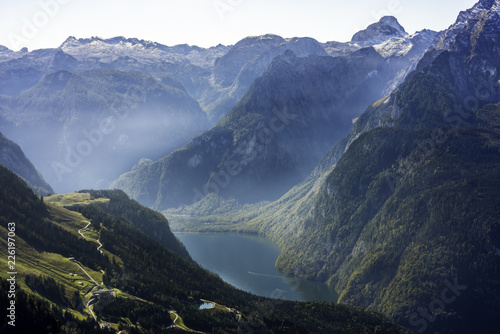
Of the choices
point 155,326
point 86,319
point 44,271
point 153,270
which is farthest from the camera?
point 153,270

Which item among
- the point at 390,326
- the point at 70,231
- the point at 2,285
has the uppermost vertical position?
the point at 70,231

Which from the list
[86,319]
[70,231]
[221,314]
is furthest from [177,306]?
[70,231]

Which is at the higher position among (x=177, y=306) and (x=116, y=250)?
(x=116, y=250)

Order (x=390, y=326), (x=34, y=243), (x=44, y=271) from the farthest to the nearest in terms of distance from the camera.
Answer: (x=390, y=326)
(x=34, y=243)
(x=44, y=271)

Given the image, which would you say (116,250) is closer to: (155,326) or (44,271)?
(44,271)

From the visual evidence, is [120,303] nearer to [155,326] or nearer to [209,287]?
[155,326]

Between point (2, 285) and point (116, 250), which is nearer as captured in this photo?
point (2, 285)
